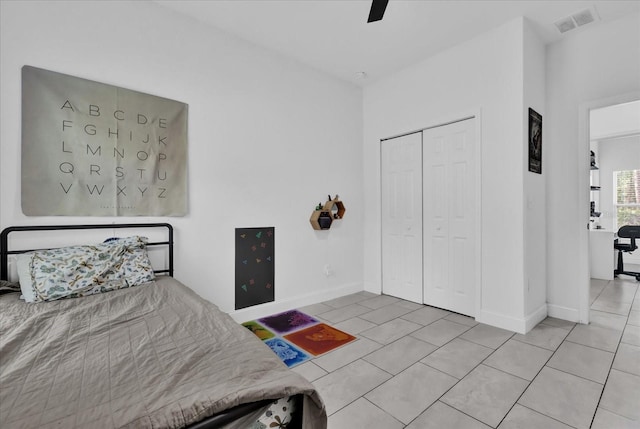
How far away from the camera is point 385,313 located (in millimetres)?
3258

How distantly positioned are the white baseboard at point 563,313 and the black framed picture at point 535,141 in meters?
1.41

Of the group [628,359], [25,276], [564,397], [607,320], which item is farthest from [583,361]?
[25,276]

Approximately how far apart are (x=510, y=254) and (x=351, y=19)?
8.54 ft

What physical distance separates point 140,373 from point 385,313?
105 inches

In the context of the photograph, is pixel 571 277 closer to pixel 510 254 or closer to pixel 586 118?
pixel 510 254

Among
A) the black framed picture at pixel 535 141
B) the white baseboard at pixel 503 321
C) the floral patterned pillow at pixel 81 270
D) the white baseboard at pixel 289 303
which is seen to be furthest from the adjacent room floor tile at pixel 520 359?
the floral patterned pillow at pixel 81 270

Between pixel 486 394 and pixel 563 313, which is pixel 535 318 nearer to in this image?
pixel 563 313

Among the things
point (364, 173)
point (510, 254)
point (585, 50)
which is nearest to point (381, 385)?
point (510, 254)

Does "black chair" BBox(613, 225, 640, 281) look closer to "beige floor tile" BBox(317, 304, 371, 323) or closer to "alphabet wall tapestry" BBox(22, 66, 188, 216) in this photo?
"beige floor tile" BBox(317, 304, 371, 323)

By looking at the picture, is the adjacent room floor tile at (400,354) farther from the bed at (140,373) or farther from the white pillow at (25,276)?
the white pillow at (25,276)

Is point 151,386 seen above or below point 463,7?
below

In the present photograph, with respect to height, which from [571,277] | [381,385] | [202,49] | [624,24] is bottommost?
[381,385]

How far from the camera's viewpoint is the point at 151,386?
0.90 m

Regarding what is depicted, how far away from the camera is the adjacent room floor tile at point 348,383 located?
5.84ft
